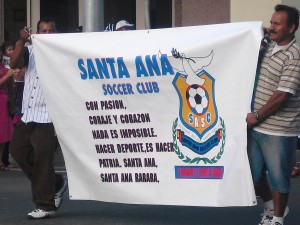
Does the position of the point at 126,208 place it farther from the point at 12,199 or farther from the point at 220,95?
the point at 220,95

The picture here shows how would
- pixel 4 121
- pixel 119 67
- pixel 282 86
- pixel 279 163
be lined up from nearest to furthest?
1. pixel 282 86
2. pixel 279 163
3. pixel 119 67
4. pixel 4 121

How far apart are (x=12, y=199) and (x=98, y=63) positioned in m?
2.71

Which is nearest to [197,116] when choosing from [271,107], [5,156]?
[271,107]

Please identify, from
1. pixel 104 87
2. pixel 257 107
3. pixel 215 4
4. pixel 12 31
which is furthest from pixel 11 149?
pixel 12 31

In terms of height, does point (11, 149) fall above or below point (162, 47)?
below

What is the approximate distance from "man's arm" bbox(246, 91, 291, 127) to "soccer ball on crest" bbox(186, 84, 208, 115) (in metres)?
0.45

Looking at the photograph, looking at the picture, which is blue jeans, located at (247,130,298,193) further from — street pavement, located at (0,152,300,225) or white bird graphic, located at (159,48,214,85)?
street pavement, located at (0,152,300,225)

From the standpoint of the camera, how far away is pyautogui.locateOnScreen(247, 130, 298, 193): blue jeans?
7648mm

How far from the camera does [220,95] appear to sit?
7.93m

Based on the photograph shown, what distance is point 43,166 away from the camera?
8992 millimetres

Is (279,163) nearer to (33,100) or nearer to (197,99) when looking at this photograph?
(197,99)

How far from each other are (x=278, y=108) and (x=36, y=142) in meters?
2.45

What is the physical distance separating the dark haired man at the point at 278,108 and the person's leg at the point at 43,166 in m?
2.11

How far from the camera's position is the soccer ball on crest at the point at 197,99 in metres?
8.00
